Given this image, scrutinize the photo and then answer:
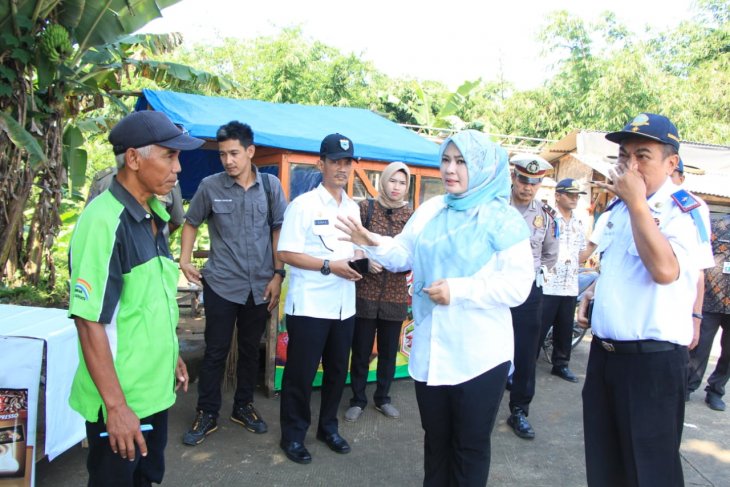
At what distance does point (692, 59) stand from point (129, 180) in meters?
20.5

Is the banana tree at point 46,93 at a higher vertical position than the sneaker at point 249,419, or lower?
A: higher

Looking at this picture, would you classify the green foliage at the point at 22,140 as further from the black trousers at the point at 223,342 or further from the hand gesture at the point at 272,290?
the hand gesture at the point at 272,290

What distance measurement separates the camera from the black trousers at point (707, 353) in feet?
15.4

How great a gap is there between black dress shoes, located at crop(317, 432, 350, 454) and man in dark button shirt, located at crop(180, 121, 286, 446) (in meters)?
0.50

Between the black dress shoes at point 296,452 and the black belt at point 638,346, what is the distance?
79.1 inches

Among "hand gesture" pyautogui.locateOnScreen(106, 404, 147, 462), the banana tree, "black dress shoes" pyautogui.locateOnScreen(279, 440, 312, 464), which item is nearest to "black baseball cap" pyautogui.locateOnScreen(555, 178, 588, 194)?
"black dress shoes" pyautogui.locateOnScreen(279, 440, 312, 464)

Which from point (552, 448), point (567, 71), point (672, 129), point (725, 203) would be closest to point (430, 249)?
point (672, 129)

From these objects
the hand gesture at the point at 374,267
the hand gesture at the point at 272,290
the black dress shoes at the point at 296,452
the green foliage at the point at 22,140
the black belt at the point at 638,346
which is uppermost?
the green foliage at the point at 22,140

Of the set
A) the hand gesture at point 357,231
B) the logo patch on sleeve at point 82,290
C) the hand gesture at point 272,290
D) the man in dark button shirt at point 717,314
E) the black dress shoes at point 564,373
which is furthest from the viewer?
the black dress shoes at point 564,373

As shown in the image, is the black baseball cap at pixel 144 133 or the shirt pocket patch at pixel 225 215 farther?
the shirt pocket patch at pixel 225 215

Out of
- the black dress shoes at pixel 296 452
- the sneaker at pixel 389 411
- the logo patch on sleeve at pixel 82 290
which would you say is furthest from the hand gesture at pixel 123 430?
the sneaker at pixel 389 411

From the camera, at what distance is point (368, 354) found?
161 inches

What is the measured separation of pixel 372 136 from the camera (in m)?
4.97

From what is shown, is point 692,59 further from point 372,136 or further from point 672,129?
point 672,129
